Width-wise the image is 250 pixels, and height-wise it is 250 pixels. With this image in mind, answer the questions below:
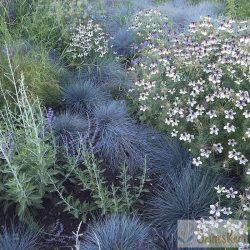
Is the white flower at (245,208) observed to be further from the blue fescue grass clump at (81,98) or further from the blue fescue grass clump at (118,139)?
the blue fescue grass clump at (81,98)

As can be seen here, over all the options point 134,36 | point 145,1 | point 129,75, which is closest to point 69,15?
point 134,36

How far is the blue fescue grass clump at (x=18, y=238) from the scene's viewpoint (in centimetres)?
268

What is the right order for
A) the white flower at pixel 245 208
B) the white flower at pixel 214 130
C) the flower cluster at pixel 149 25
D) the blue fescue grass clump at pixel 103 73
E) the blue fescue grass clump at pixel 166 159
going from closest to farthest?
1. the white flower at pixel 245 208
2. the white flower at pixel 214 130
3. the blue fescue grass clump at pixel 166 159
4. the blue fescue grass clump at pixel 103 73
5. the flower cluster at pixel 149 25

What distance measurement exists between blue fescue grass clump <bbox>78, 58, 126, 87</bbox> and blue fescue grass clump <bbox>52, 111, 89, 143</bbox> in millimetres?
979

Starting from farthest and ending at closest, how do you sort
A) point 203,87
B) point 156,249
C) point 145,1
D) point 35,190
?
1. point 145,1
2. point 203,87
3. point 35,190
4. point 156,249

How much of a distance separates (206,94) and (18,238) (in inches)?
71.1

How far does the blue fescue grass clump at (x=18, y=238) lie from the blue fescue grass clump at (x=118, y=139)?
95 cm

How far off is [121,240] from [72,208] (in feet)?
1.79

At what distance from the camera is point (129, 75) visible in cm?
473

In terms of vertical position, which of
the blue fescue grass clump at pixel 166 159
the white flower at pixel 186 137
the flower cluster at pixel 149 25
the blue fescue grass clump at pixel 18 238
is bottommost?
the blue fescue grass clump at pixel 18 238

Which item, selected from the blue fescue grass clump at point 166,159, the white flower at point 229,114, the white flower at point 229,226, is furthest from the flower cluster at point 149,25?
the white flower at point 229,226

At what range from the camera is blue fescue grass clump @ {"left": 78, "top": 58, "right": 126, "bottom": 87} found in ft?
15.8

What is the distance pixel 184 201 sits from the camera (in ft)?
9.68

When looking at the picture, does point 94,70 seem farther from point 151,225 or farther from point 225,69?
point 151,225
